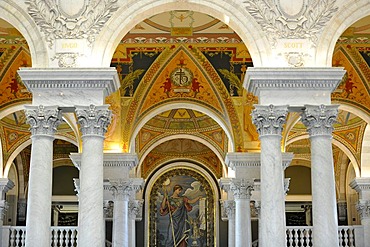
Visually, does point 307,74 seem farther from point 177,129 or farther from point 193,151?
point 193,151

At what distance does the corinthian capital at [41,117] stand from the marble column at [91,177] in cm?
45

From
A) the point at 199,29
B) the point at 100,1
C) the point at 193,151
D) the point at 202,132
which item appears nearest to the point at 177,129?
the point at 202,132

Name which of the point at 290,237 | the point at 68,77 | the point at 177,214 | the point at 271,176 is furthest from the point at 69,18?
the point at 177,214

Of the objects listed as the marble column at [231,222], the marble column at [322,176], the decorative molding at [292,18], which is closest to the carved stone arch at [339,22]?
the decorative molding at [292,18]

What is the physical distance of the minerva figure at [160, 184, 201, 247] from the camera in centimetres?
2608

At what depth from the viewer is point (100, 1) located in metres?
13.4

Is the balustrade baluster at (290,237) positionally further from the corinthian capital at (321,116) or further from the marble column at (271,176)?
the corinthian capital at (321,116)

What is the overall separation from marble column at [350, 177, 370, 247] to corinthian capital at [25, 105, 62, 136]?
10.4m

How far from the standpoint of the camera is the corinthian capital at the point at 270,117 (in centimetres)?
1279

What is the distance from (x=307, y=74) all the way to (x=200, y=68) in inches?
234

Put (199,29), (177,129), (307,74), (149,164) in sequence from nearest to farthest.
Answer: (307,74)
(199,29)
(177,129)
(149,164)

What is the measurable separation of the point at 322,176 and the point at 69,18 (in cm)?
536

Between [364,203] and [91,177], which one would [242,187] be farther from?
[91,177]

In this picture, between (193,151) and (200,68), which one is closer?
(200,68)
